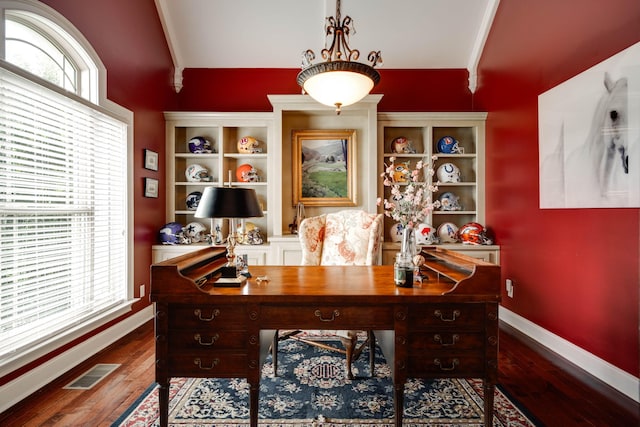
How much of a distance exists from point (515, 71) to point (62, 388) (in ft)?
14.6

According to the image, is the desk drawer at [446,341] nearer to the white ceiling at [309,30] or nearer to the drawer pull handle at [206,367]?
the drawer pull handle at [206,367]

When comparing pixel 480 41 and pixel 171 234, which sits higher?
pixel 480 41

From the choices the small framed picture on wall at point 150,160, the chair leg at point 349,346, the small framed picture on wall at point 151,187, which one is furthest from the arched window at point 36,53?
the chair leg at point 349,346

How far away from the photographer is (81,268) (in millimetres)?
2646

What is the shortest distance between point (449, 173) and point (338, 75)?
8.26 feet

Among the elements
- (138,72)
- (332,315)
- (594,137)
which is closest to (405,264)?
(332,315)

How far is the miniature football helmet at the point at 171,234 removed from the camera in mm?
3709

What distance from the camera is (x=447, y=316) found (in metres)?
1.58

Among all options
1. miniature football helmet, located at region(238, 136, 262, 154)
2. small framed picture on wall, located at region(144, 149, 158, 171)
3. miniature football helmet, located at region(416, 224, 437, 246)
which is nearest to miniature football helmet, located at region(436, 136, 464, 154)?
miniature football helmet, located at region(416, 224, 437, 246)

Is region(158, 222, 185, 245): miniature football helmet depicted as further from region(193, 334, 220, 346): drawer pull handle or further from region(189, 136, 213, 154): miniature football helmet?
region(193, 334, 220, 346): drawer pull handle

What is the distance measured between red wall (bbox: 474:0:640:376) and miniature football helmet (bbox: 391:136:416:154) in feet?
2.83

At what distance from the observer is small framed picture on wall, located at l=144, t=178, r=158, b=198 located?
11.4 feet

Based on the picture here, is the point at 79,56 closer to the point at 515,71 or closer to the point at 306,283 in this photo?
the point at 306,283

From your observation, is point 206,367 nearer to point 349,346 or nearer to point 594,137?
point 349,346
